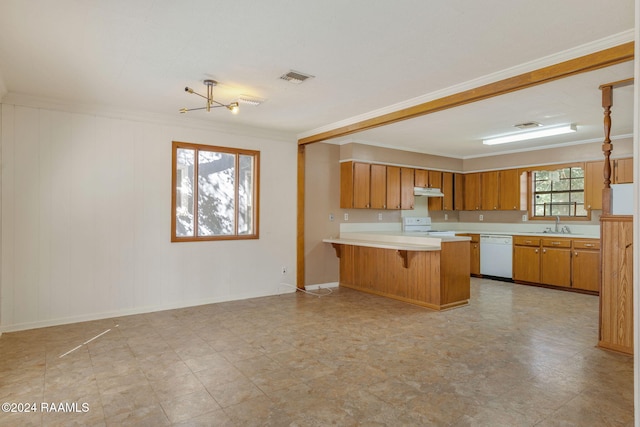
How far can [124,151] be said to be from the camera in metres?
4.68

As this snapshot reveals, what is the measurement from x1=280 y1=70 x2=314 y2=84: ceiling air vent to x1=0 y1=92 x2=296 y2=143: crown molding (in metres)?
2.03

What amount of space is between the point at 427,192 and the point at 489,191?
4.66 ft

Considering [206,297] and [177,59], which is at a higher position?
[177,59]

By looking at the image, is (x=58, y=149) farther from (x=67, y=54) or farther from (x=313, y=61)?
(x=313, y=61)

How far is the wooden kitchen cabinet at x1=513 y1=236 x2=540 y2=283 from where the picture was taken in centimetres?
654

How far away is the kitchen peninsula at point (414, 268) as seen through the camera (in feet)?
16.4

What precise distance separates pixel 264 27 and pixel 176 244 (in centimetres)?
337

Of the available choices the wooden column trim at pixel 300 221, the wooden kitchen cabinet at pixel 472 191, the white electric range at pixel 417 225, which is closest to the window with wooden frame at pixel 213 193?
the wooden column trim at pixel 300 221

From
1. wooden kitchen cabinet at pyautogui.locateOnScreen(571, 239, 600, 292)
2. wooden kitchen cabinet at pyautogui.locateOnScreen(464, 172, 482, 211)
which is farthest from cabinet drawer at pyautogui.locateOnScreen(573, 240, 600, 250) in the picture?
wooden kitchen cabinet at pyautogui.locateOnScreen(464, 172, 482, 211)

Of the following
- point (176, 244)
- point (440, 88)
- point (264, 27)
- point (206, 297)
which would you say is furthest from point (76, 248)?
point (440, 88)

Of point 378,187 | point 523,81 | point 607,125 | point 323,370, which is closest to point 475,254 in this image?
point 378,187

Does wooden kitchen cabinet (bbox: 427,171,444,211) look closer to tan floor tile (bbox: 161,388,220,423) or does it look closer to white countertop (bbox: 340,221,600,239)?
white countertop (bbox: 340,221,600,239)

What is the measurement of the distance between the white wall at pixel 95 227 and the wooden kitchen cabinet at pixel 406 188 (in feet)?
10.1

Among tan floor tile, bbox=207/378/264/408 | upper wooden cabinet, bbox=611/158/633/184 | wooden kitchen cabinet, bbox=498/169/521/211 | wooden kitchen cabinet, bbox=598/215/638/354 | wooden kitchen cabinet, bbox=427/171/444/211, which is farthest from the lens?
wooden kitchen cabinet, bbox=427/171/444/211
